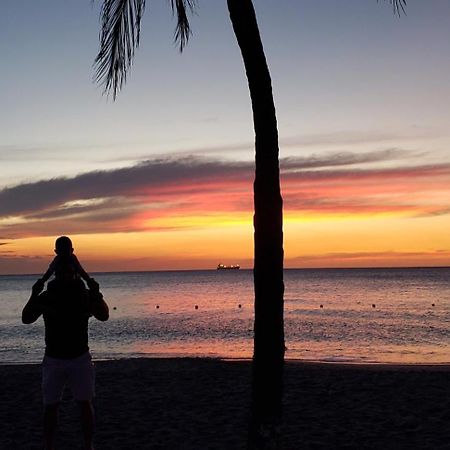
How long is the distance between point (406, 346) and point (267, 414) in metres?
28.5

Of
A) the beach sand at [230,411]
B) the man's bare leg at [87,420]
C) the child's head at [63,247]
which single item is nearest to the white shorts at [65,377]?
the man's bare leg at [87,420]

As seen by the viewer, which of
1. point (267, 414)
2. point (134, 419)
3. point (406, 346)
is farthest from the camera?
point (406, 346)

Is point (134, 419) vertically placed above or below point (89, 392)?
below

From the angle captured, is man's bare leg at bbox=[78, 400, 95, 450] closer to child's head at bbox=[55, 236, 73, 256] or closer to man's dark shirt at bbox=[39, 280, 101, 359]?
man's dark shirt at bbox=[39, 280, 101, 359]

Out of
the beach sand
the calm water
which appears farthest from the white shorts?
the calm water

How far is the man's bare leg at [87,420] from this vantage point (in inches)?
260

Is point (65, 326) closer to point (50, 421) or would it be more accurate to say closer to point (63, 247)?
point (63, 247)

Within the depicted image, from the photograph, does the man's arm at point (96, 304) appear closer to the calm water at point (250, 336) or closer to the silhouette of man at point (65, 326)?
the silhouette of man at point (65, 326)

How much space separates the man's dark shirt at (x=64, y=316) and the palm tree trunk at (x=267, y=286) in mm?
1809

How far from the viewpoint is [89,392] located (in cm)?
655

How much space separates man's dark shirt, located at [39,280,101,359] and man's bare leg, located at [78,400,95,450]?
21.5 inches

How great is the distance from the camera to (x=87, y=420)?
665cm

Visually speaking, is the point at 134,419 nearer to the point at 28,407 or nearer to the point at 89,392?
the point at 28,407

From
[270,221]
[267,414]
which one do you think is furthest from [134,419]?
[270,221]
